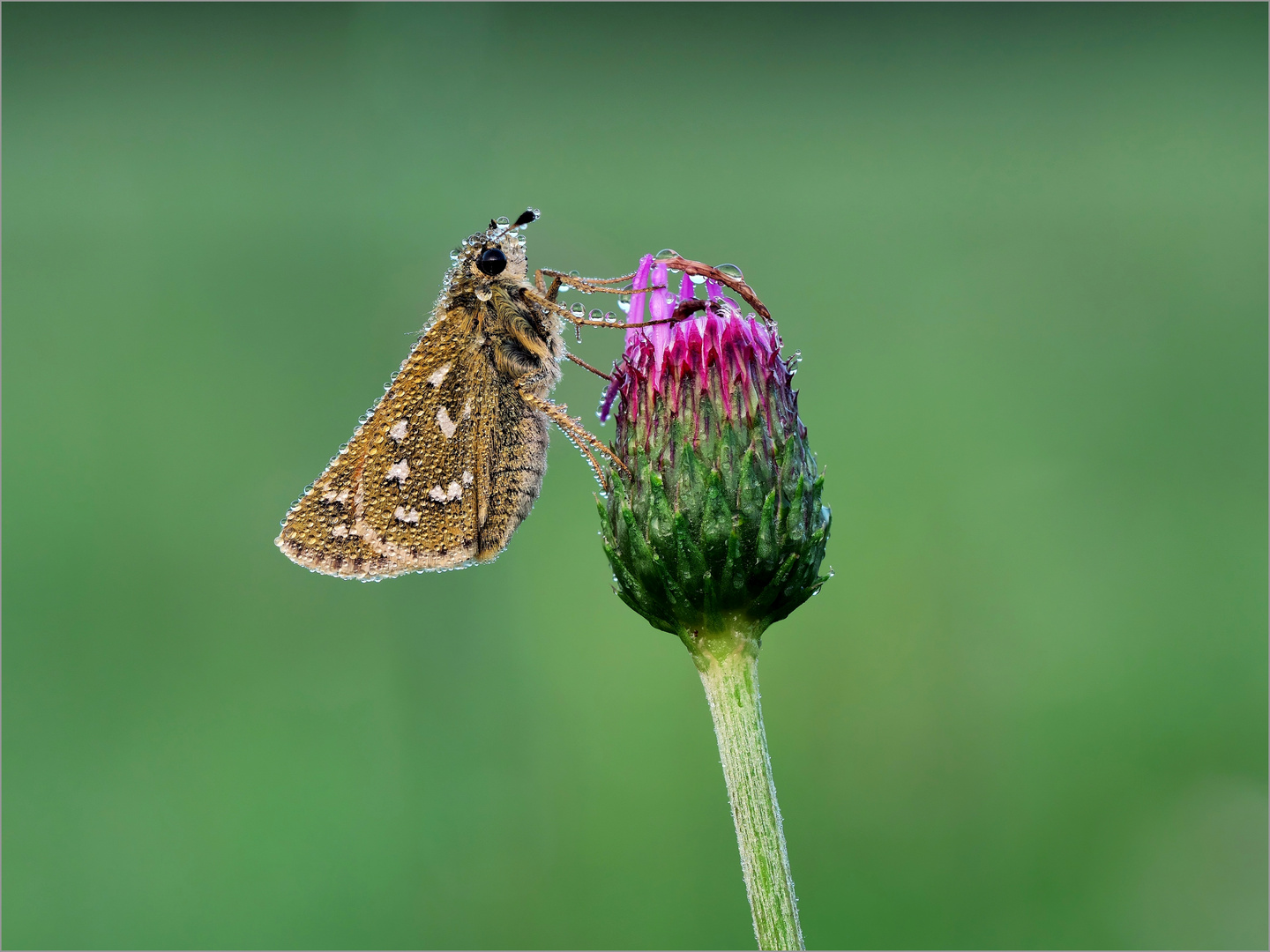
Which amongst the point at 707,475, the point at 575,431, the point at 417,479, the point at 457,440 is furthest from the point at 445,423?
the point at 707,475

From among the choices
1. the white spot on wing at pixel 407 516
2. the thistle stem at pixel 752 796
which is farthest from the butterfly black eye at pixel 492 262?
the thistle stem at pixel 752 796

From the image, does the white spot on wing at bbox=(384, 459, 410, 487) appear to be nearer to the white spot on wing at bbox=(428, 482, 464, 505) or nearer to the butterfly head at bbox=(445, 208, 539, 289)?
the white spot on wing at bbox=(428, 482, 464, 505)

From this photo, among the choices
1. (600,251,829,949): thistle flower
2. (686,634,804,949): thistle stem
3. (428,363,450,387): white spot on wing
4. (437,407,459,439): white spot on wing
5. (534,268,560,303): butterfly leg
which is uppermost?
(534,268,560,303): butterfly leg

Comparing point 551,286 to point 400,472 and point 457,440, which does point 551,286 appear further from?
point 400,472

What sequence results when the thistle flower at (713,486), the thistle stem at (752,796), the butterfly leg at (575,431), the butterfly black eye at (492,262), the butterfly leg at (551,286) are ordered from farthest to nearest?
the butterfly leg at (551,286) → the butterfly black eye at (492,262) → the butterfly leg at (575,431) → the thistle flower at (713,486) → the thistle stem at (752,796)

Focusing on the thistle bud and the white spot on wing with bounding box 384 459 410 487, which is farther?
the white spot on wing with bounding box 384 459 410 487

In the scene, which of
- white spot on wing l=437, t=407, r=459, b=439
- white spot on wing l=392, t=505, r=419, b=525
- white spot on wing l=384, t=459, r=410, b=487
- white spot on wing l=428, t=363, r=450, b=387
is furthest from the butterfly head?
white spot on wing l=392, t=505, r=419, b=525

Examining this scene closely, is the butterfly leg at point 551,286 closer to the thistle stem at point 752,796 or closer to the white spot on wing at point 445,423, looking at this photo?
the white spot on wing at point 445,423
